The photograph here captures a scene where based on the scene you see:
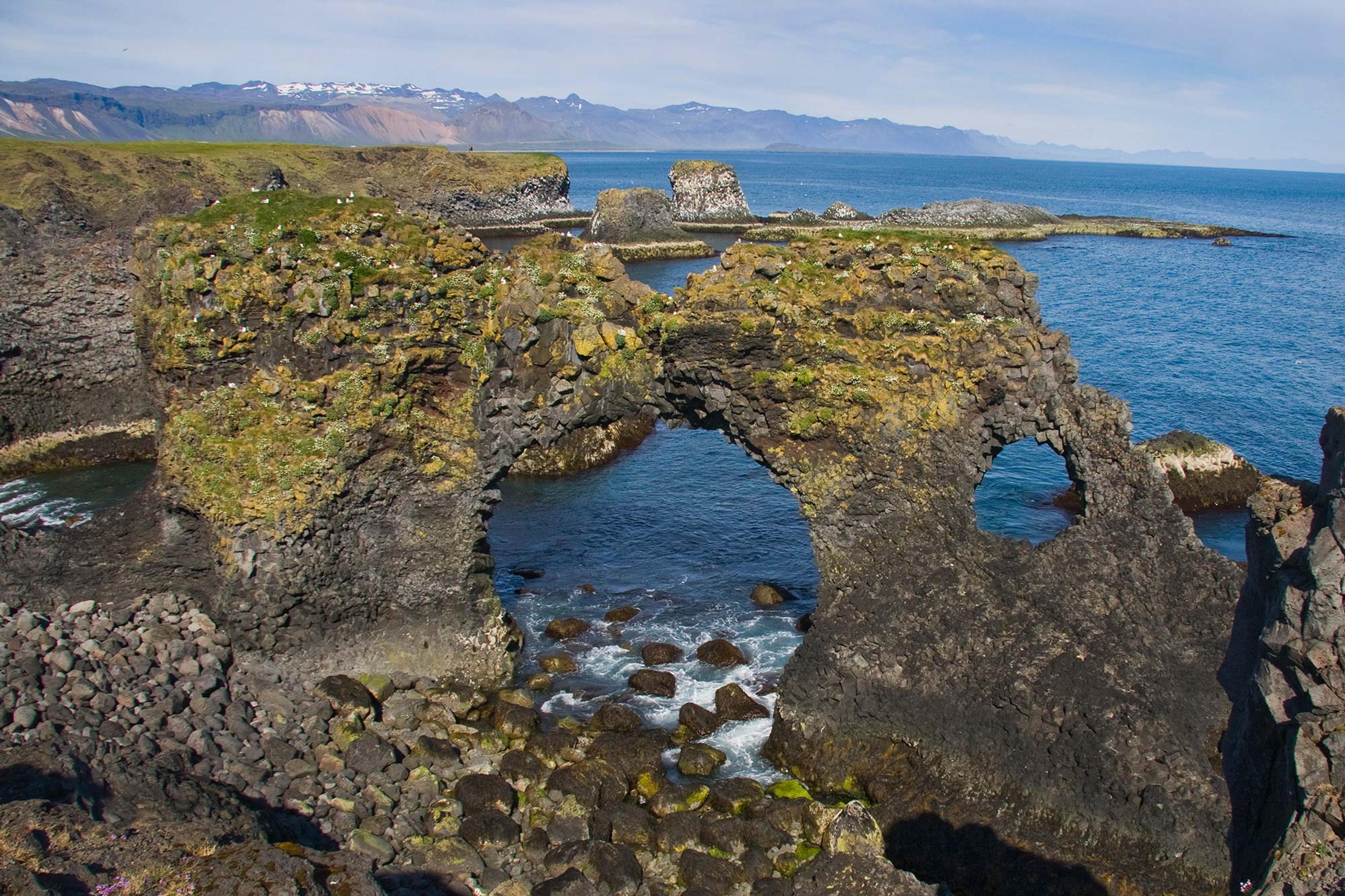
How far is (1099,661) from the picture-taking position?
19.6 m

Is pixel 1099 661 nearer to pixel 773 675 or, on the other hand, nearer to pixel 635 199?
pixel 773 675

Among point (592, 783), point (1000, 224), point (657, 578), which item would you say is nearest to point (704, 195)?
point (1000, 224)

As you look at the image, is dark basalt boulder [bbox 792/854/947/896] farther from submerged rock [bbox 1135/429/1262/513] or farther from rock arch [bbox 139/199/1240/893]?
submerged rock [bbox 1135/429/1262/513]

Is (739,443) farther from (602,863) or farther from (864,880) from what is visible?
(864,880)

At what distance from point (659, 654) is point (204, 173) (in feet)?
271

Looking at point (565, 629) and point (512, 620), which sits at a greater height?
point (512, 620)

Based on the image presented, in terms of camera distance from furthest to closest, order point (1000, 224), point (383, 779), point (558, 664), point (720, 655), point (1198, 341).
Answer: point (1000, 224), point (1198, 341), point (720, 655), point (558, 664), point (383, 779)

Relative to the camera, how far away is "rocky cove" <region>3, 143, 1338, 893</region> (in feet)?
59.8

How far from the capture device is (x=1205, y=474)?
37625mm

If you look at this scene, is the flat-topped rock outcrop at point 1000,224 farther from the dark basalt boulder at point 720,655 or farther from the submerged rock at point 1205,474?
the dark basalt boulder at point 720,655

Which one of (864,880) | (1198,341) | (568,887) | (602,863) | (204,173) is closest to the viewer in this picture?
(864,880)

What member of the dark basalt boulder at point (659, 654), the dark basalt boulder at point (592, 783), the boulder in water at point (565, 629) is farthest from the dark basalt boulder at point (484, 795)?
the boulder in water at point (565, 629)

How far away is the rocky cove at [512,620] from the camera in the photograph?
1823 centimetres

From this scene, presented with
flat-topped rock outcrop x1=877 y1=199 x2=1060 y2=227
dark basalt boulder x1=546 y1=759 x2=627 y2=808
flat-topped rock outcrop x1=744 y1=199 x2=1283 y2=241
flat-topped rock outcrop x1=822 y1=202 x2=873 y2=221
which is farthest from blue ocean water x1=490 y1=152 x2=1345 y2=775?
flat-topped rock outcrop x1=822 y1=202 x2=873 y2=221
